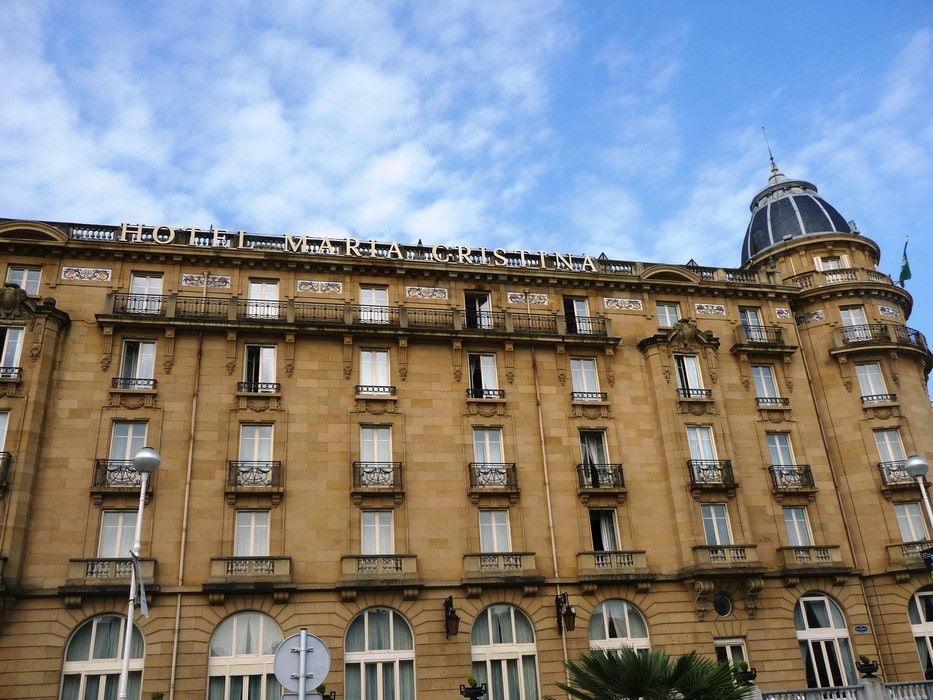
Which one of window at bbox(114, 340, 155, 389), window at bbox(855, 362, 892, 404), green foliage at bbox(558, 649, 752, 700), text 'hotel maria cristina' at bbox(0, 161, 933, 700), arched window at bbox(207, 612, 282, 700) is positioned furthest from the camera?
window at bbox(855, 362, 892, 404)

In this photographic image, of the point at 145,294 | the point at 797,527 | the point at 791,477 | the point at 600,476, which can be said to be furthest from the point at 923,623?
the point at 145,294

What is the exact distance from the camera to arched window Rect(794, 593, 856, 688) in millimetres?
33000

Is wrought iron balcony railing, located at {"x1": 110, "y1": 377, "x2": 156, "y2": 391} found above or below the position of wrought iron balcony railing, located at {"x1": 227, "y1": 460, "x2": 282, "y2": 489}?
above

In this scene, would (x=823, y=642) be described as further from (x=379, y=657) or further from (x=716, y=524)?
(x=379, y=657)

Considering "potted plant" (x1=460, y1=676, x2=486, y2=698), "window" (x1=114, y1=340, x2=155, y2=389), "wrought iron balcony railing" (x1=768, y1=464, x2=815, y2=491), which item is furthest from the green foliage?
"window" (x1=114, y1=340, x2=155, y2=389)

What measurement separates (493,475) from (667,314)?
13407 mm

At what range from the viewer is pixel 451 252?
3888 cm

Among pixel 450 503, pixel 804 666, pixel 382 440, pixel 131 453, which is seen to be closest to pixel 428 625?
pixel 450 503

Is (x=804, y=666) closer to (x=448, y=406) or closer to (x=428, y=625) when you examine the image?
(x=428, y=625)

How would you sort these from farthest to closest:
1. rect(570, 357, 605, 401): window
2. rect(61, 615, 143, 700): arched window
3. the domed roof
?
1. the domed roof
2. rect(570, 357, 605, 401): window
3. rect(61, 615, 143, 700): arched window

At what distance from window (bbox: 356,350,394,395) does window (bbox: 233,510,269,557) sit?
22.2 feet

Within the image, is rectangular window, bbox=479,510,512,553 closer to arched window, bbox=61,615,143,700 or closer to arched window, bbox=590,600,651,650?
arched window, bbox=590,600,651,650

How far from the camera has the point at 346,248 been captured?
3769 centimetres

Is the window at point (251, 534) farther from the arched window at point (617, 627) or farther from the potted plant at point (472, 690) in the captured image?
the arched window at point (617, 627)
